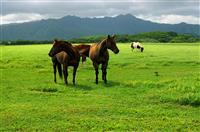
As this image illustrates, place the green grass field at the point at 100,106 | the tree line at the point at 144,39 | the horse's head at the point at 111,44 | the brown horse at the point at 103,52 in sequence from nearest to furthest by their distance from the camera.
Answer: the green grass field at the point at 100,106
the horse's head at the point at 111,44
the brown horse at the point at 103,52
the tree line at the point at 144,39

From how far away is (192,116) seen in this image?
1302 centimetres

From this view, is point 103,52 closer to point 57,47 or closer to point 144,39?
point 57,47

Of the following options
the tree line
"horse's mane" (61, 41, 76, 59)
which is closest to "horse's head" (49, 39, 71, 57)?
"horse's mane" (61, 41, 76, 59)

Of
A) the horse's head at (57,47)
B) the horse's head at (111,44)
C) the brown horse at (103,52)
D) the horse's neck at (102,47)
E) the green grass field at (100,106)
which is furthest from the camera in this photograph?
the horse's neck at (102,47)

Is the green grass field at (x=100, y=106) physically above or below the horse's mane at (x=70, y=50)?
below

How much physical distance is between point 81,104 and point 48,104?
127 cm

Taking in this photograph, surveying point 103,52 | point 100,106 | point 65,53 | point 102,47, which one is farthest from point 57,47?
point 100,106

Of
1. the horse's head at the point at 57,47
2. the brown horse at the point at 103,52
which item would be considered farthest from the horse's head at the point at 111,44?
the horse's head at the point at 57,47

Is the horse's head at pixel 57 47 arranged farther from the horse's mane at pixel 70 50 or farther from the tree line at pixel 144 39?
the tree line at pixel 144 39

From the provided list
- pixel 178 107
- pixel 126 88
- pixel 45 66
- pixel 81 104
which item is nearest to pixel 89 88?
pixel 126 88

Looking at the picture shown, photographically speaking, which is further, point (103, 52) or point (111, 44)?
point (103, 52)

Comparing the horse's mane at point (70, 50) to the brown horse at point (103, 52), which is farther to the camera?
the brown horse at point (103, 52)

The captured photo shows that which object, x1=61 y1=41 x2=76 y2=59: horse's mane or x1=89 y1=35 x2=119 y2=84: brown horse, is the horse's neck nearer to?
x1=89 y1=35 x2=119 y2=84: brown horse

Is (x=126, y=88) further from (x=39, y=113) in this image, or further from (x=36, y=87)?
(x=39, y=113)
